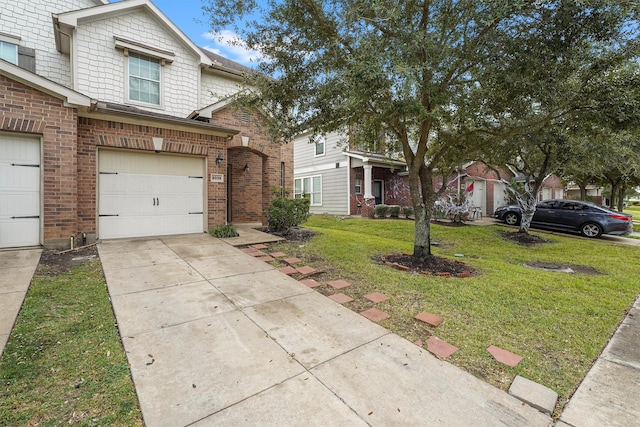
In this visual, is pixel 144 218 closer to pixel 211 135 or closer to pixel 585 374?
pixel 211 135

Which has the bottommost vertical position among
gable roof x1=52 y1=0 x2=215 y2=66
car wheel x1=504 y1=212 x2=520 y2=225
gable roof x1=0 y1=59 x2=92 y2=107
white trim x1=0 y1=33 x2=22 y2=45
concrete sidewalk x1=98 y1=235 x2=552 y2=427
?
concrete sidewalk x1=98 y1=235 x2=552 y2=427

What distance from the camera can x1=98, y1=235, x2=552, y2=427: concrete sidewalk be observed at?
2115 millimetres

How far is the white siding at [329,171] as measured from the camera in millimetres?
16953

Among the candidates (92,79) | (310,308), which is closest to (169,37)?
(92,79)

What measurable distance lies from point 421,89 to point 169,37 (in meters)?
9.15

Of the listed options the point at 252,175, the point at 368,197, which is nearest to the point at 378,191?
the point at 368,197

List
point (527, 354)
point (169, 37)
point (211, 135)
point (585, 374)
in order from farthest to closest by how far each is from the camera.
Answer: point (169, 37) < point (211, 135) < point (527, 354) < point (585, 374)

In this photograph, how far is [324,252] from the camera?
281 inches

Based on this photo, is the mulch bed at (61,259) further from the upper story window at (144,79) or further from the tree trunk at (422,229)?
the tree trunk at (422,229)

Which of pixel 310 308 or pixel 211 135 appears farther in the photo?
pixel 211 135

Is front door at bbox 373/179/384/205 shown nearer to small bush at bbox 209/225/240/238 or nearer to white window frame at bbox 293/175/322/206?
white window frame at bbox 293/175/322/206

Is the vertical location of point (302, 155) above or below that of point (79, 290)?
above

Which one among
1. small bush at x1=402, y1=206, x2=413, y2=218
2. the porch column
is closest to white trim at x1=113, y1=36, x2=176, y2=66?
the porch column

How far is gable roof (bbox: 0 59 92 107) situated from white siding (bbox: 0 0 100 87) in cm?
339
